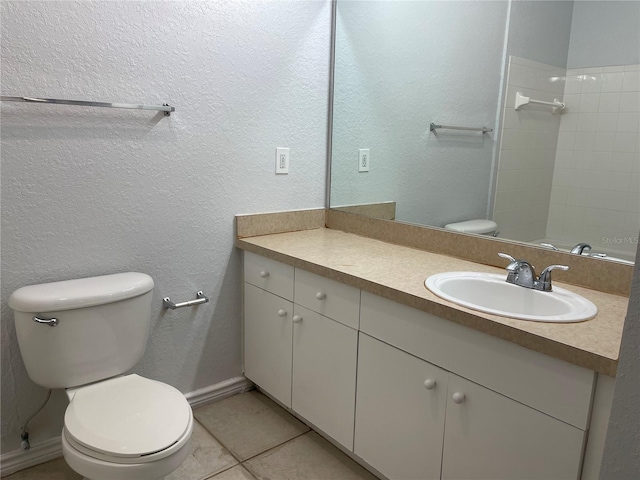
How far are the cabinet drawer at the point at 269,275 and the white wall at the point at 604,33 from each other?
1270 mm

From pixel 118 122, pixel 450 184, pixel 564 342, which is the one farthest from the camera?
pixel 450 184

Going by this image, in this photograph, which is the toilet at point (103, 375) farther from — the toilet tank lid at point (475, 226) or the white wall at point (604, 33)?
the white wall at point (604, 33)

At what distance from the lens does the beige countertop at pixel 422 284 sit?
1.14 metres

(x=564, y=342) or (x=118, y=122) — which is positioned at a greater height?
(x=118, y=122)

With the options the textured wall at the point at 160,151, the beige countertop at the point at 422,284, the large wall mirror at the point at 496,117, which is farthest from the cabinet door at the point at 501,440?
the textured wall at the point at 160,151

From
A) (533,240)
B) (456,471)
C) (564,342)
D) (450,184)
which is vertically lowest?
(456,471)

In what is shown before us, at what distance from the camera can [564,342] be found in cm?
114

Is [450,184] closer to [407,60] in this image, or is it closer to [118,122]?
[407,60]

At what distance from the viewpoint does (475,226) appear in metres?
1.93

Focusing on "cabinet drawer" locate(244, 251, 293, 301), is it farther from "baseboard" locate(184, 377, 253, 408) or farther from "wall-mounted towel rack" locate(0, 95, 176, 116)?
"wall-mounted towel rack" locate(0, 95, 176, 116)

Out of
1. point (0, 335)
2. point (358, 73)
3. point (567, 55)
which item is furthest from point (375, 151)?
point (0, 335)

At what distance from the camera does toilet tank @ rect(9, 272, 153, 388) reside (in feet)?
5.19

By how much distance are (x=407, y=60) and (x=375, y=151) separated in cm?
43

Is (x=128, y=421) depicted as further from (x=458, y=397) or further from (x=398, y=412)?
(x=458, y=397)
